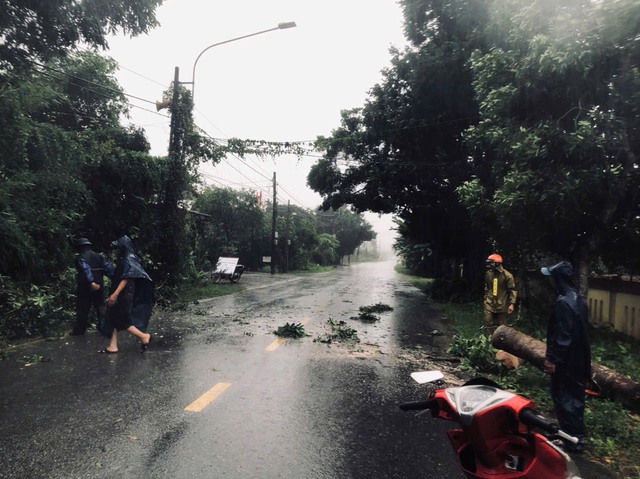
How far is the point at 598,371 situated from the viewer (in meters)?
5.21

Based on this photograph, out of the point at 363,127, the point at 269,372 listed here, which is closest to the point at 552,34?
the point at 269,372

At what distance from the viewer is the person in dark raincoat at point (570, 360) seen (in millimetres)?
3781

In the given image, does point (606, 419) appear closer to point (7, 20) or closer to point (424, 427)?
point (424, 427)

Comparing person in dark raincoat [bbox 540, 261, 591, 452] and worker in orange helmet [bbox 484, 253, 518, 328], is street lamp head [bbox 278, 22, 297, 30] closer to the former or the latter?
worker in orange helmet [bbox 484, 253, 518, 328]

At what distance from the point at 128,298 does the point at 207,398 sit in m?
2.89

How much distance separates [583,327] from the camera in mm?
3814

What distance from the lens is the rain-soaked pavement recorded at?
10.8 ft

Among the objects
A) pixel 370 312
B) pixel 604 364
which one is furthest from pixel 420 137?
pixel 604 364

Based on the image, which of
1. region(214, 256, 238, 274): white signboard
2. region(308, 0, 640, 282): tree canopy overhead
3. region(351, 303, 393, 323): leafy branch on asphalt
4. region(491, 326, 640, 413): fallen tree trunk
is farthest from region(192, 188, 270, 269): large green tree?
region(491, 326, 640, 413): fallen tree trunk

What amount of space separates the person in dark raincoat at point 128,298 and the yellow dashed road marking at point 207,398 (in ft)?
7.13

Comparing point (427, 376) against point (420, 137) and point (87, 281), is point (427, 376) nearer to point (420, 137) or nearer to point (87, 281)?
point (87, 281)

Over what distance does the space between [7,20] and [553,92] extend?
8.70m

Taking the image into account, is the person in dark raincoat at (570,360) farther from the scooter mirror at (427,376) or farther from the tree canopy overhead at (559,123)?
the tree canopy overhead at (559,123)

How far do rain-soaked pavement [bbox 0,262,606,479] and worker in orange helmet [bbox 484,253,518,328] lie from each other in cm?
139
